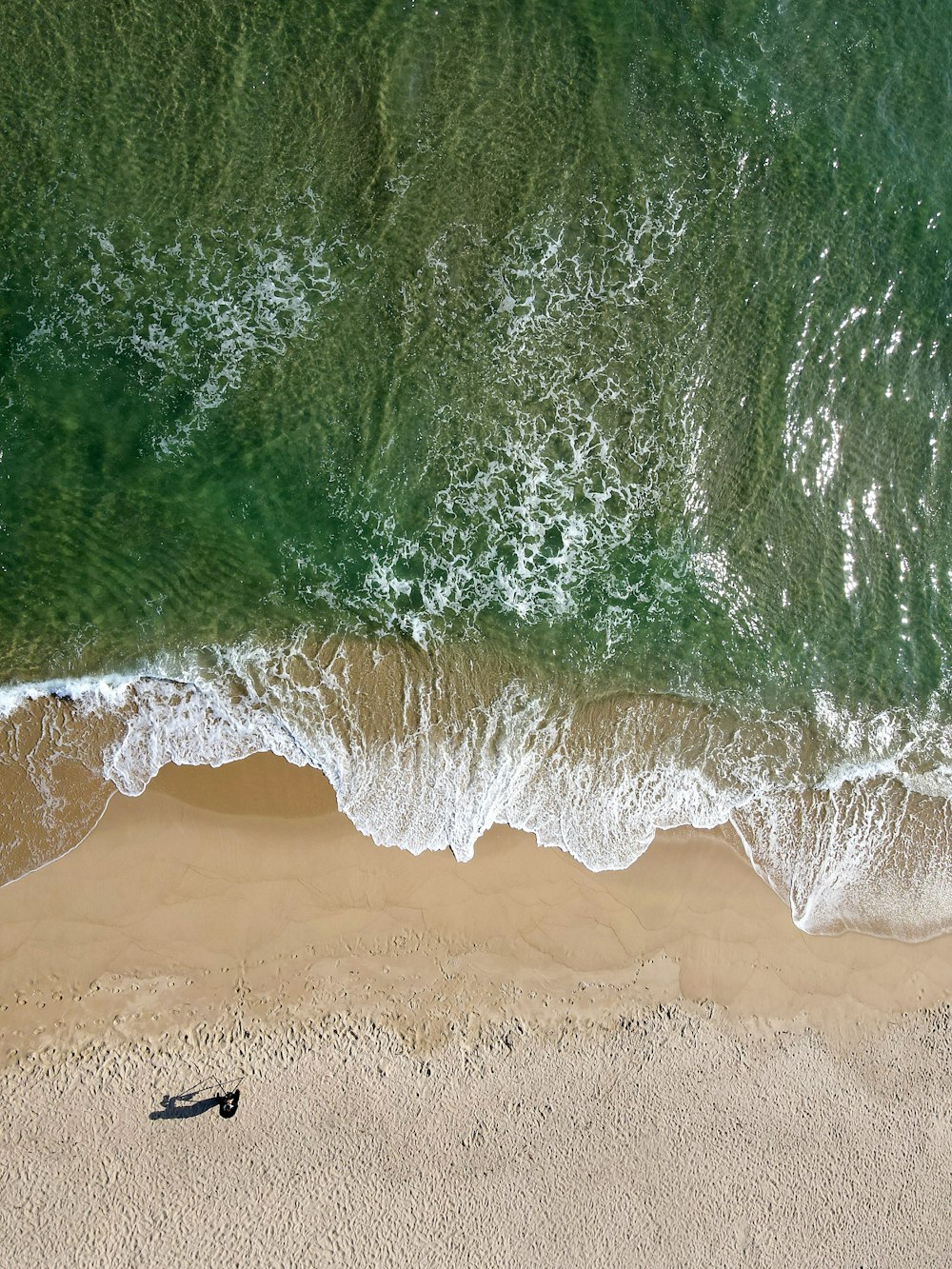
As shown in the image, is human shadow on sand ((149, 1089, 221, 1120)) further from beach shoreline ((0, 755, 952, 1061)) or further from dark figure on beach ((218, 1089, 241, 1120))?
beach shoreline ((0, 755, 952, 1061))

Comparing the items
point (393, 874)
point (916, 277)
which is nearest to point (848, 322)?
point (916, 277)

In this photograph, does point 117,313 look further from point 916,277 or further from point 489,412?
point 916,277

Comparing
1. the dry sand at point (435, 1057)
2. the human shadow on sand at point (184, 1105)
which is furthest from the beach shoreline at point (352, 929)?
the human shadow on sand at point (184, 1105)

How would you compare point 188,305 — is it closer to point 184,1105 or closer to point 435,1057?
point 184,1105

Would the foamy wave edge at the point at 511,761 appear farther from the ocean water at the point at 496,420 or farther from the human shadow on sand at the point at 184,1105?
the human shadow on sand at the point at 184,1105

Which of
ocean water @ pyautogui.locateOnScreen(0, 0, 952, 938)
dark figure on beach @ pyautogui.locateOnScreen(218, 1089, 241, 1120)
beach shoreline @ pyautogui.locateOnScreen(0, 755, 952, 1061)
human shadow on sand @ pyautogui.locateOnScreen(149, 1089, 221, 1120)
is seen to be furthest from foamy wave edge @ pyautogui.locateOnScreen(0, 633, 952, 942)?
dark figure on beach @ pyautogui.locateOnScreen(218, 1089, 241, 1120)
